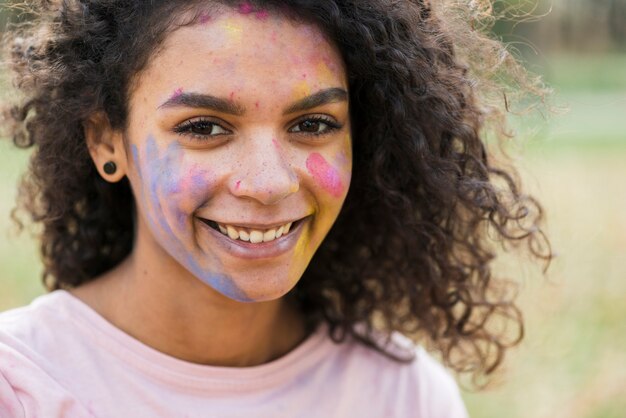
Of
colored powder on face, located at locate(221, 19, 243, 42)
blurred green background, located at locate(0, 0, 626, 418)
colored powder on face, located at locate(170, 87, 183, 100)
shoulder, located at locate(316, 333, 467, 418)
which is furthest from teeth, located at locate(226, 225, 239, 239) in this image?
blurred green background, located at locate(0, 0, 626, 418)

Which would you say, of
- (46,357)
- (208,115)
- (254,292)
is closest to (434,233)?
(254,292)

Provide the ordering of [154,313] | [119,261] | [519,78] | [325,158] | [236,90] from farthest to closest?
1. [119,261]
2. [519,78]
3. [154,313]
4. [325,158]
5. [236,90]

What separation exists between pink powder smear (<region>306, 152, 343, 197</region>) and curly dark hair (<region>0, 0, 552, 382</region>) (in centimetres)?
27

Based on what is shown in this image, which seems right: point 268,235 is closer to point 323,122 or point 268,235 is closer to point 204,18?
point 323,122

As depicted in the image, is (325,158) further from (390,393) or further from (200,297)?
(390,393)

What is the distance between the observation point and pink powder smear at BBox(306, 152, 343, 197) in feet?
7.60

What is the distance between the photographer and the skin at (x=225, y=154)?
220 centimetres

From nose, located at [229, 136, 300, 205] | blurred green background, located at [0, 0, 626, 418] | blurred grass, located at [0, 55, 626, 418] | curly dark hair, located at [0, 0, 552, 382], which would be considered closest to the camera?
nose, located at [229, 136, 300, 205]

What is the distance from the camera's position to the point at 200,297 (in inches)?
99.7

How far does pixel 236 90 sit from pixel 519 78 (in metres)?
0.94

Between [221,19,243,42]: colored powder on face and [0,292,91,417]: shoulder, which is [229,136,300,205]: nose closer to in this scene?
[221,19,243,42]: colored powder on face

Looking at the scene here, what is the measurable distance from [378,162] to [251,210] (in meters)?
0.57

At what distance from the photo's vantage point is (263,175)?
218 centimetres

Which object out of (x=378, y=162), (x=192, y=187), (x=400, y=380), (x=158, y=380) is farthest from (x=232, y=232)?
(x=400, y=380)
